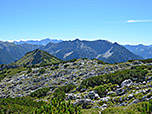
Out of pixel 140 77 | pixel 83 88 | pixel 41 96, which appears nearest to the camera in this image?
pixel 140 77

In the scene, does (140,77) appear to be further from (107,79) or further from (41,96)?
(41,96)

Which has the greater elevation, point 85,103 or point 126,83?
point 126,83

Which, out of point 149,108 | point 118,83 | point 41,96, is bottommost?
point 41,96

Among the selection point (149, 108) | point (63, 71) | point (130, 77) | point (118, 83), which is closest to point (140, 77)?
point (130, 77)

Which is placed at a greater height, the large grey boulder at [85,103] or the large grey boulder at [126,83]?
the large grey boulder at [126,83]

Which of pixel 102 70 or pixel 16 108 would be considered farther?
pixel 102 70

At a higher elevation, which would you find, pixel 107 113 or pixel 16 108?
pixel 107 113

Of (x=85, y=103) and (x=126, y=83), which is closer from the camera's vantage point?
(x=85, y=103)

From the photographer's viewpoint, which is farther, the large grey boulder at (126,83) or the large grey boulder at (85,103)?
the large grey boulder at (126,83)

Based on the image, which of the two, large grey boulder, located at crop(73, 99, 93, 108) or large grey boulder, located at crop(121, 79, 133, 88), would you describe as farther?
large grey boulder, located at crop(121, 79, 133, 88)

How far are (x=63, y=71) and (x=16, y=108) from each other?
133 feet

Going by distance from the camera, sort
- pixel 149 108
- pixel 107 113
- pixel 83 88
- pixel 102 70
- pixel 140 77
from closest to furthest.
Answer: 1. pixel 149 108
2. pixel 107 113
3. pixel 140 77
4. pixel 83 88
5. pixel 102 70

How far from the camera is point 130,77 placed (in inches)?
1540

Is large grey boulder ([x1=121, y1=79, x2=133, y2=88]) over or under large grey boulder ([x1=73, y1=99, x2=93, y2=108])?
over
